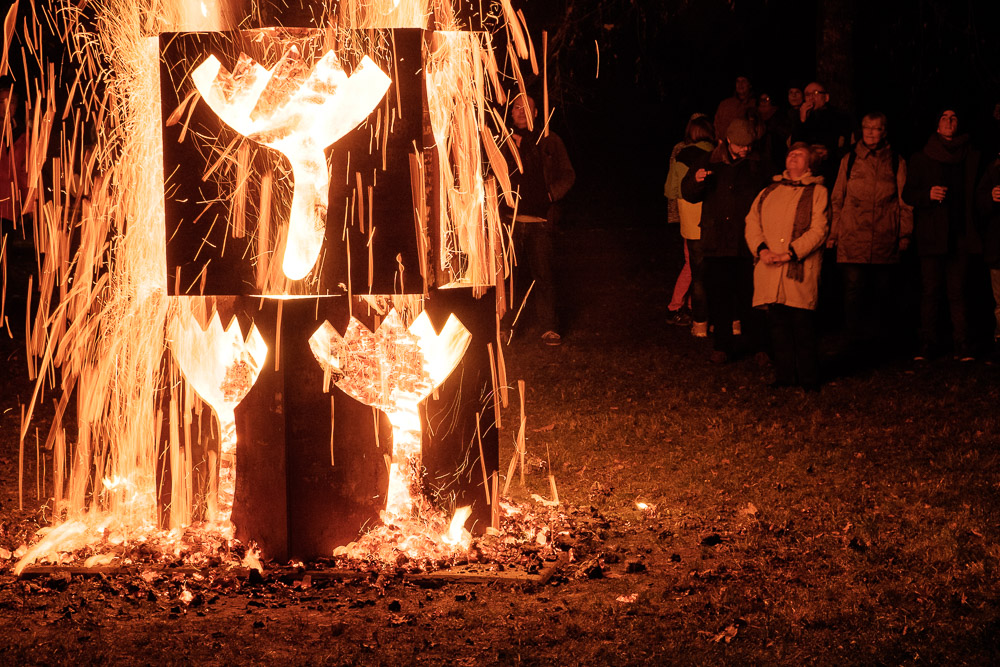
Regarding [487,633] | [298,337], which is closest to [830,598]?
[487,633]

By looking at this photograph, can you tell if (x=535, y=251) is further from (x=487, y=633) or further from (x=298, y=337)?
(x=487, y=633)

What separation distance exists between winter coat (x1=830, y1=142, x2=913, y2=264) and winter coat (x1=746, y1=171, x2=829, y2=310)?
158cm

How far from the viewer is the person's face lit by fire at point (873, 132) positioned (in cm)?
1052

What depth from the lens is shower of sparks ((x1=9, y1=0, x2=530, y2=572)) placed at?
17.8 ft

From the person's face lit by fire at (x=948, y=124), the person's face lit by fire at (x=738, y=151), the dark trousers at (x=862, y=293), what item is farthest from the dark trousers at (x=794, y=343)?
the person's face lit by fire at (x=948, y=124)

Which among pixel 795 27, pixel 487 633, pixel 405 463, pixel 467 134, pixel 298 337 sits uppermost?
pixel 795 27

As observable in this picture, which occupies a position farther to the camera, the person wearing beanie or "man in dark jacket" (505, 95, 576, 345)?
the person wearing beanie

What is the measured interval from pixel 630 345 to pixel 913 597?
23.4ft

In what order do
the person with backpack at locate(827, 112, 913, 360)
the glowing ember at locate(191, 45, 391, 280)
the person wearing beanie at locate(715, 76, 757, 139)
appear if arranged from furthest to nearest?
the person wearing beanie at locate(715, 76, 757, 139)
the person with backpack at locate(827, 112, 913, 360)
the glowing ember at locate(191, 45, 391, 280)

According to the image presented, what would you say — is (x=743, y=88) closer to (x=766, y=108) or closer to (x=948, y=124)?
(x=766, y=108)

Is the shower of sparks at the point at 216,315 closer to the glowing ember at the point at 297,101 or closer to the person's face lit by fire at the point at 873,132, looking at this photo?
the glowing ember at the point at 297,101

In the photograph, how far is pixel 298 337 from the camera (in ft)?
17.8

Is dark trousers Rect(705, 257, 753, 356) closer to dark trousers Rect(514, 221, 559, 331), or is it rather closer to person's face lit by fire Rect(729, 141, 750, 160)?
person's face lit by fire Rect(729, 141, 750, 160)

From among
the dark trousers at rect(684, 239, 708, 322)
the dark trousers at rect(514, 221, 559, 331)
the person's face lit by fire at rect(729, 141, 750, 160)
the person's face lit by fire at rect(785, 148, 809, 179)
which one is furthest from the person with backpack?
the dark trousers at rect(514, 221, 559, 331)
